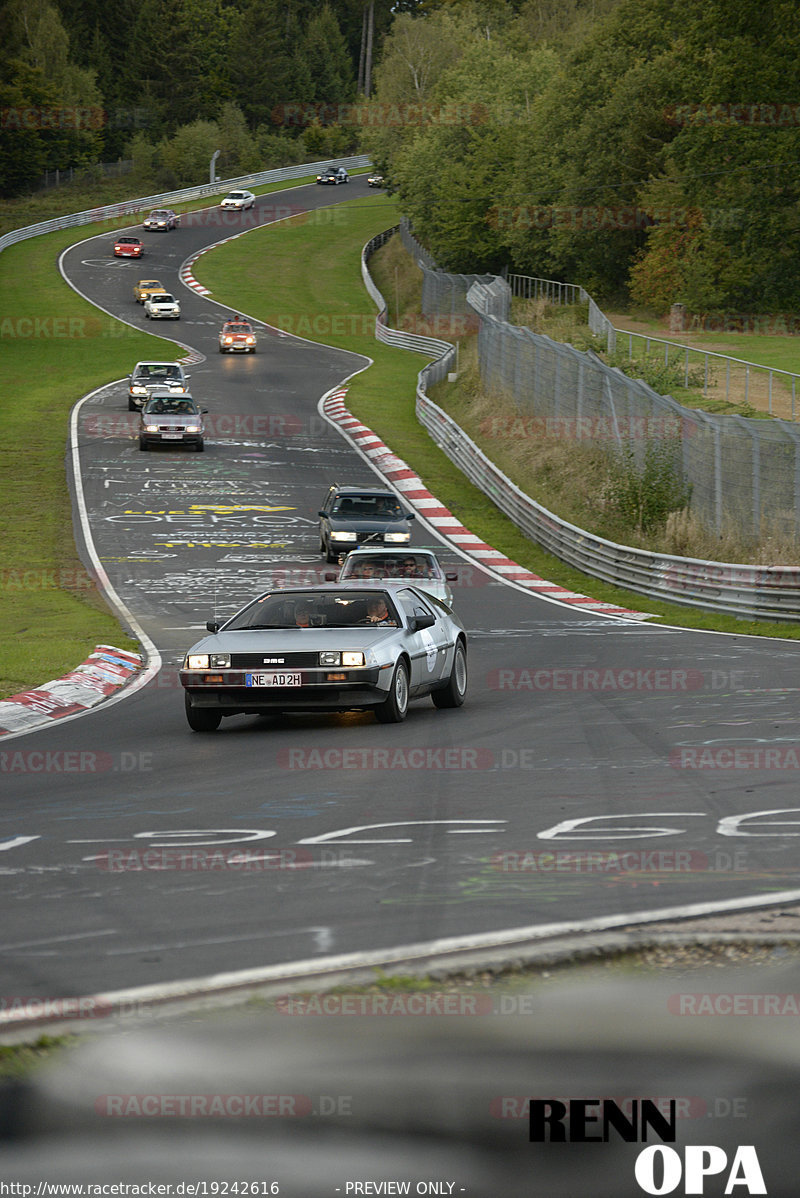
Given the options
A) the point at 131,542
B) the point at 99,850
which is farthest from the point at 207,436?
the point at 99,850

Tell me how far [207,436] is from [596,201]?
1294 inches

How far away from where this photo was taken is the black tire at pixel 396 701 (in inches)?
526

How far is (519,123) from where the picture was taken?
8488cm

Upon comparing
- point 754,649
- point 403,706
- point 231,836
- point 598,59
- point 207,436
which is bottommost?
point 207,436

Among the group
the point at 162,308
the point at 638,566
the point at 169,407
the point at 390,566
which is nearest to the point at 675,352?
the point at 169,407

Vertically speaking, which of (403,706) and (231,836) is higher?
(231,836)

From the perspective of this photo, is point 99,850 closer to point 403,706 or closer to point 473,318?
point 403,706

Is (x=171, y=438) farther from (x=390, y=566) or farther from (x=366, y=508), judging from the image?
(x=390, y=566)

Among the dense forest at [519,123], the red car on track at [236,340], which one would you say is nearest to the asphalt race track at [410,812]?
the dense forest at [519,123]

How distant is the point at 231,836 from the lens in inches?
336

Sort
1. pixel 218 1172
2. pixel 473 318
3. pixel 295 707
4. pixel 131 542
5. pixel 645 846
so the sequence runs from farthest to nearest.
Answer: pixel 473 318 → pixel 131 542 → pixel 295 707 → pixel 645 846 → pixel 218 1172

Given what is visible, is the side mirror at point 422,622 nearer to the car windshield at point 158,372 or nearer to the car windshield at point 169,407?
the car windshield at point 169,407

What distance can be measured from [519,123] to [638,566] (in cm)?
6278

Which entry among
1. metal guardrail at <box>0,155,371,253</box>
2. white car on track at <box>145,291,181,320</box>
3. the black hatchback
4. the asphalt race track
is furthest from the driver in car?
metal guardrail at <box>0,155,371,253</box>
